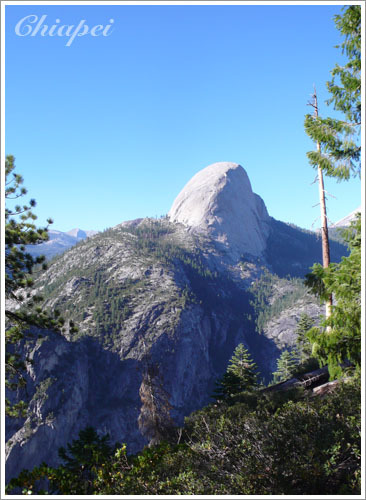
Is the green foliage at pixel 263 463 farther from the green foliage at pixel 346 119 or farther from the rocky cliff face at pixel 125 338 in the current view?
the rocky cliff face at pixel 125 338

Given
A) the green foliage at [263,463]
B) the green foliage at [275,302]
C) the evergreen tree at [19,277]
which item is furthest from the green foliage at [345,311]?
the green foliage at [275,302]

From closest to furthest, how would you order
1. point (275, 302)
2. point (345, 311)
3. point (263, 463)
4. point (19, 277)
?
point (263, 463) < point (345, 311) < point (19, 277) < point (275, 302)

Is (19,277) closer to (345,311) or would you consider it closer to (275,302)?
(345,311)

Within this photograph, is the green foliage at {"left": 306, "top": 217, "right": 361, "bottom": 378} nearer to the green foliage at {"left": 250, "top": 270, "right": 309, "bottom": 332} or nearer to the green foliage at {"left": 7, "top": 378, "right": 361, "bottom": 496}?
the green foliage at {"left": 7, "top": 378, "right": 361, "bottom": 496}

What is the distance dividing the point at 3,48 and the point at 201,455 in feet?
29.1

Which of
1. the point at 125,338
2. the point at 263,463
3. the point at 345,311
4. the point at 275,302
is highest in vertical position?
the point at 275,302

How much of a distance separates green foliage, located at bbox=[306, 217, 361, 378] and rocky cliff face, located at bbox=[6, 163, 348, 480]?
90471 mm

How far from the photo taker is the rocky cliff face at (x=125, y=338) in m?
115

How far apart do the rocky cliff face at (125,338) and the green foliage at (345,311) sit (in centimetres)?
9047

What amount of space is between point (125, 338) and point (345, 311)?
137018 millimetres

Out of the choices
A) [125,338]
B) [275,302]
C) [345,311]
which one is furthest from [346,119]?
[275,302]

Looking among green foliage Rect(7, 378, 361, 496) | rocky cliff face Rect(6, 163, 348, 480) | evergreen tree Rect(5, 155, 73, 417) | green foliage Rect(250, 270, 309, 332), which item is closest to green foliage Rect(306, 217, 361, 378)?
green foliage Rect(7, 378, 361, 496)

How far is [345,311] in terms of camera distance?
7.02 meters

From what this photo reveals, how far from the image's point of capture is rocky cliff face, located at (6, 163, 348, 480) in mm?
115169
